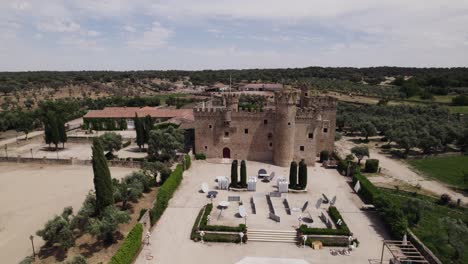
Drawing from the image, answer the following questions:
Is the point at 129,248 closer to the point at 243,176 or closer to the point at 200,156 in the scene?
the point at 243,176

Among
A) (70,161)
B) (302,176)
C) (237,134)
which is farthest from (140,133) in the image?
(302,176)

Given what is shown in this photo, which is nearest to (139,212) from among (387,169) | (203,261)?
(203,261)

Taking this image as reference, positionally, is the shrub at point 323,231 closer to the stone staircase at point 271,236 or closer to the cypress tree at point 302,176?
the stone staircase at point 271,236

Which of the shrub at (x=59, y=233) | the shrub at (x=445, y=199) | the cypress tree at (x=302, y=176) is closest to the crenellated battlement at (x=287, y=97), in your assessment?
the cypress tree at (x=302, y=176)

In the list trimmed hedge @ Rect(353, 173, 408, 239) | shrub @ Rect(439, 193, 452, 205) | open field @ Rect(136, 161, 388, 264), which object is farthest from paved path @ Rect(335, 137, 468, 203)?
trimmed hedge @ Rect(353, 173, 408, 239)

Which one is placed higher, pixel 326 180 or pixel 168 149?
pixel 168 149

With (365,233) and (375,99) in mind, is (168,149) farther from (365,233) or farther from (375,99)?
(375,99)
